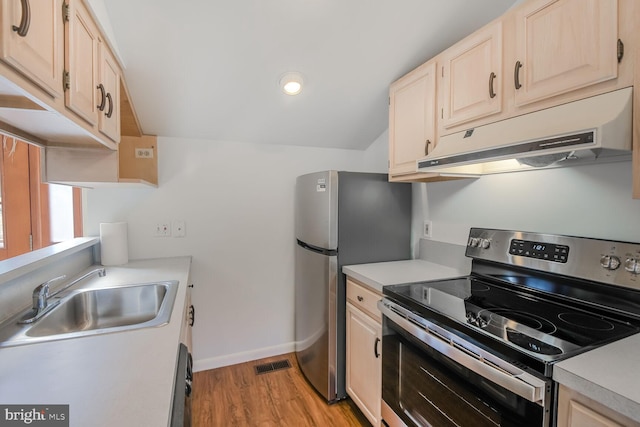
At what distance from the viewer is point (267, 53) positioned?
1.73 m

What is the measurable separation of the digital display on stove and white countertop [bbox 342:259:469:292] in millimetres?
393

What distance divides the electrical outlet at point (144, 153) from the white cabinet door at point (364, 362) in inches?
69.5

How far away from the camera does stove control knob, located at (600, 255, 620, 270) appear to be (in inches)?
44.8

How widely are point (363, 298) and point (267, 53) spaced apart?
150 centimetres

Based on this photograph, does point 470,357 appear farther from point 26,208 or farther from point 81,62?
point 26,208

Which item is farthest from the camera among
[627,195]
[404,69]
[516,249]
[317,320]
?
[317,320]

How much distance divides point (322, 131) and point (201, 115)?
3.03ft

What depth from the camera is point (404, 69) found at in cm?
193

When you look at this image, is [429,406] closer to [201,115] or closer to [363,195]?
[363,195]

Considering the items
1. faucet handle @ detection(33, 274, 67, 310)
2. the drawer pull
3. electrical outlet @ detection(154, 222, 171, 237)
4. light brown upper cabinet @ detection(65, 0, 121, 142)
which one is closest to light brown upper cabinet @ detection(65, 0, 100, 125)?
light brown upper cabinet @ detection(65, 0, 121, 142)

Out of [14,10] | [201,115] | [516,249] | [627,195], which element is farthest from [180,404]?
[201,115]

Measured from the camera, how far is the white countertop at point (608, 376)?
67cm

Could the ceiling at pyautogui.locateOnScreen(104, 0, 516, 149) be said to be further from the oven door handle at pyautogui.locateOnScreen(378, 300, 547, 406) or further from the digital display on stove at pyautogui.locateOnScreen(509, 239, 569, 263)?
the oven door handle at pyautogui.locateOnScreen(378, 300, 547, 406)

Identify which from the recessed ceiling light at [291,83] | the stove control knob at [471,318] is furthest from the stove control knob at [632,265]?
the recessed ceiling light at [291,83]
